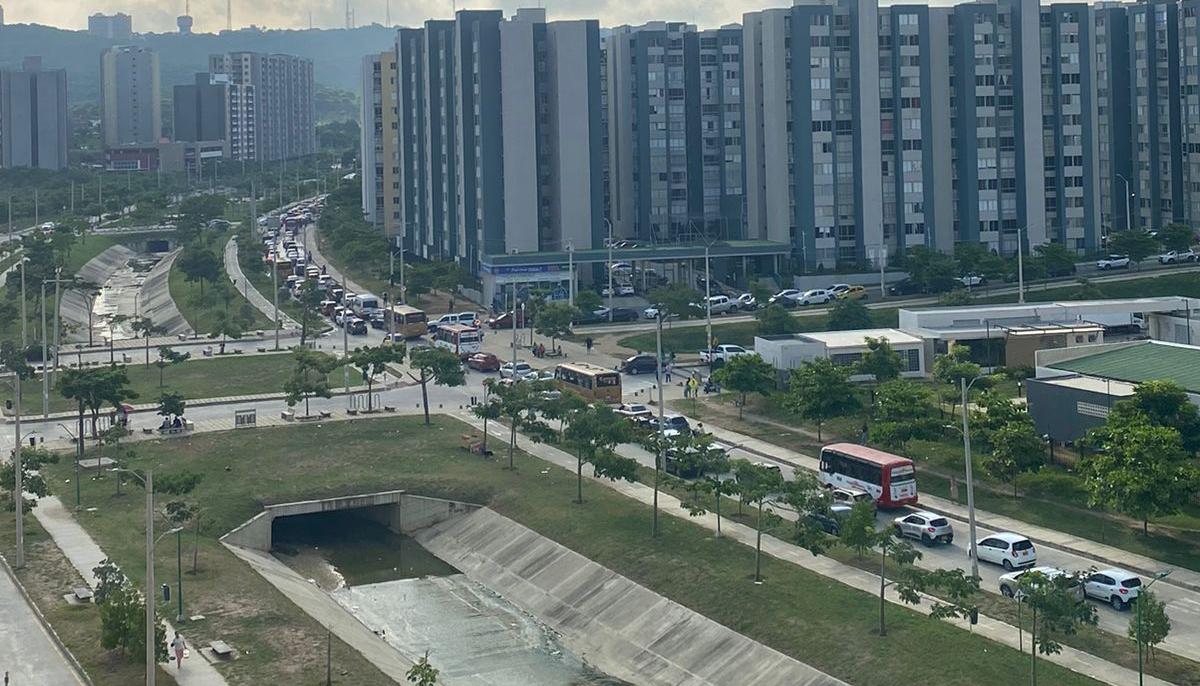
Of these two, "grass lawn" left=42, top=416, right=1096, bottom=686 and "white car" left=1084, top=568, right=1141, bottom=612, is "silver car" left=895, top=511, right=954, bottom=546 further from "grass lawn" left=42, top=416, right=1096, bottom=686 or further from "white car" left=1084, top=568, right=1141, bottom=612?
"white car" left=1084, top=568, right=1141, bottom=612

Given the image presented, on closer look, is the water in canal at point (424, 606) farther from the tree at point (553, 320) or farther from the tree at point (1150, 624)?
the tree at point (553, 320)

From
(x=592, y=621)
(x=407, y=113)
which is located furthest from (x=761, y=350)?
(x=407, y=113)

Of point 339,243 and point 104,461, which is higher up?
point 339,243

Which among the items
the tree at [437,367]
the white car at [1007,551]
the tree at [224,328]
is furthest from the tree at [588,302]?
the white car at [1007,551]

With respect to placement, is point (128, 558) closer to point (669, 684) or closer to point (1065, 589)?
point (669, 684)

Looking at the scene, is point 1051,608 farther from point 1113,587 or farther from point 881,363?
point 881,363

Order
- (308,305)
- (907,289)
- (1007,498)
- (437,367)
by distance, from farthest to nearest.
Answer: (907,289) < (308,305) < (437,367) < (1007,498)

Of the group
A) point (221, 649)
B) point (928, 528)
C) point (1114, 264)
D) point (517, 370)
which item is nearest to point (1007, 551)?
point (928, 528)
